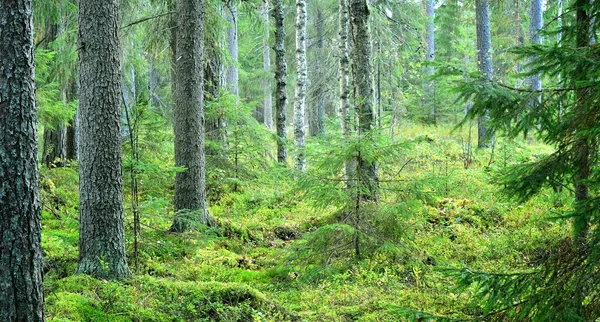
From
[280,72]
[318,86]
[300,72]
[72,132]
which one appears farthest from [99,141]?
A: [318,86]

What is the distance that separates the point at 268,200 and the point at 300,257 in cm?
486

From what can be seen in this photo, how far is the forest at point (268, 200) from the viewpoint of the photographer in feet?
11.9

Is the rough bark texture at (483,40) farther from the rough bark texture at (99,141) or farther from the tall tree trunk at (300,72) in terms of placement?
the rough bark texture at (99,141)

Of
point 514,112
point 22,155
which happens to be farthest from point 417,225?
point 22,155

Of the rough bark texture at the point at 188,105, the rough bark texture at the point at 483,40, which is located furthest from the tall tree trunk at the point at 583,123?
the rough bark texture at the point at 483,40

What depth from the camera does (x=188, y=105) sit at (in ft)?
30.0

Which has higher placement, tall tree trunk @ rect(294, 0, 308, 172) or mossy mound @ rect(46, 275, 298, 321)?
tall tree trunk @ rect(294, 0, 308, 172)

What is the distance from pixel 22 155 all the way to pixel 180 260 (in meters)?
4.55

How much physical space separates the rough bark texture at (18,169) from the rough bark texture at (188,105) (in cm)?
537

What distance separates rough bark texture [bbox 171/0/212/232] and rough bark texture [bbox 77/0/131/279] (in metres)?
3.03

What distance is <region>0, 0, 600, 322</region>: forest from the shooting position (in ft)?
11.9

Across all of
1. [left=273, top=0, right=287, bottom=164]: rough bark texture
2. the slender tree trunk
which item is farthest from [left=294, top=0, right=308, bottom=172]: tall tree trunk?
the slender tree trunk

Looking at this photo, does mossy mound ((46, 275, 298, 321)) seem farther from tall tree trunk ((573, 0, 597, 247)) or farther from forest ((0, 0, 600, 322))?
tall tree trunk ((573, 0, 597, 247))

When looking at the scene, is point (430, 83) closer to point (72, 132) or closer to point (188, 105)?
point (72, 132)
